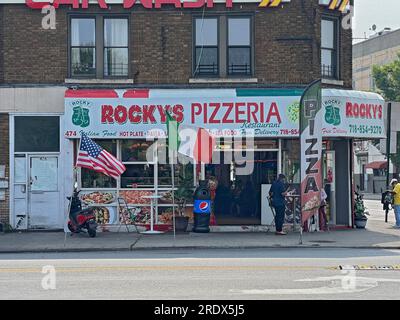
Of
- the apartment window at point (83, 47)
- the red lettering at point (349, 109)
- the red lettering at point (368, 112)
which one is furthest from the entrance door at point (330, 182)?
the apartment window at point (83, 47)

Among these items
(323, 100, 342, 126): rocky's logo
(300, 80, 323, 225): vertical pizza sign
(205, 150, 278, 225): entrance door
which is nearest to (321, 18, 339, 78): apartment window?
(323, 100, 342, 126): rocky's logo

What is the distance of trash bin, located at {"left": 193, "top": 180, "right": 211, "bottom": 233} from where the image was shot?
2159 centimetres

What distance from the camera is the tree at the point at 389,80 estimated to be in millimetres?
53406

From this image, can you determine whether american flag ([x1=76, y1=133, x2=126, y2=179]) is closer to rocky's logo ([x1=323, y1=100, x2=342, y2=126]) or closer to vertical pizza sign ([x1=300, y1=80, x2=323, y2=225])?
vertical pizza sign ([x1=300, y1=80, x2=323, y2=225])

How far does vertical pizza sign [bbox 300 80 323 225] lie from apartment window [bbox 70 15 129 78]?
6.13 m

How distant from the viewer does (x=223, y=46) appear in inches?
893

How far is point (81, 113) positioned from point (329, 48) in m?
8.17

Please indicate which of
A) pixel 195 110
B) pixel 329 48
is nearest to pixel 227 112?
pixel 195 110

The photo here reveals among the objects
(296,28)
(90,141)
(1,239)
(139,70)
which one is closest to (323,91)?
(296,28)

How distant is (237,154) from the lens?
2247 cm

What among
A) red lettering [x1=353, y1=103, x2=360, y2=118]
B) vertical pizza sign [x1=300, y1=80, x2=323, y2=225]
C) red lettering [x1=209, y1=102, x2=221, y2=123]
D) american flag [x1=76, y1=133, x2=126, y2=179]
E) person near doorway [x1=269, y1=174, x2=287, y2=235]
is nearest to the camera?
vertical pizza sign [x1=300, y1=80, x2=323, y2=225]

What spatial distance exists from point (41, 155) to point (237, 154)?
19.7ft

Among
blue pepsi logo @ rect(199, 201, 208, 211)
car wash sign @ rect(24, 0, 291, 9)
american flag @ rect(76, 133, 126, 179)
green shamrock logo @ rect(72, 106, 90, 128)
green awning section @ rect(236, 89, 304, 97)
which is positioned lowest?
blue pepsi logo @ rect(199, 201, 208, 211)
